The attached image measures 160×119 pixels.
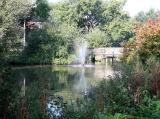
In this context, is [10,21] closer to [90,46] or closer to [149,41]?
[90,46]

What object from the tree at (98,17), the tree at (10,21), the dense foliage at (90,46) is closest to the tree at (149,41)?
the dense foliage at (90,46)

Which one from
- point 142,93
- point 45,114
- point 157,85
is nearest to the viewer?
point 45,114

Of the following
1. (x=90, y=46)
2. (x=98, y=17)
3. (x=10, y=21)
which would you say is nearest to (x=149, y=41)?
(x=10, y=21)

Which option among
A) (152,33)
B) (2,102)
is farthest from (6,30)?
(2,102)

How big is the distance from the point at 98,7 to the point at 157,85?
177ft

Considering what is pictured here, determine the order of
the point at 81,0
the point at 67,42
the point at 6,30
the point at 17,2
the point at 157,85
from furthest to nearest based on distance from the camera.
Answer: the point at 81,0, the point at 67,42, the point at 17,2, the point at 6,30, the point at 157,85

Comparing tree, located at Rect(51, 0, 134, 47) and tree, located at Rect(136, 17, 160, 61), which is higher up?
tree, located at Rect(51, 0, 134, 47)

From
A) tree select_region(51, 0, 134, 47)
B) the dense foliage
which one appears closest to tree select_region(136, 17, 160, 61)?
the dense foliage

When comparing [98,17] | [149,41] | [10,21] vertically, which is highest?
[98,17]

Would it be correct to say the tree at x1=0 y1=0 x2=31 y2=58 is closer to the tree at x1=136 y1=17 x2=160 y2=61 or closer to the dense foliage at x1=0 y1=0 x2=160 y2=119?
the dense foliage at x1=0 y1=0 x2=160 y2=119

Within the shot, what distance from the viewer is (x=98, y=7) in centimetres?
6531

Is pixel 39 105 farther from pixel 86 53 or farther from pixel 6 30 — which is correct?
pixel 86 53

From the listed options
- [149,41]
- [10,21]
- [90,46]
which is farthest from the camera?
[90,46]

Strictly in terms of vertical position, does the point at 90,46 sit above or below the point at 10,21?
below
